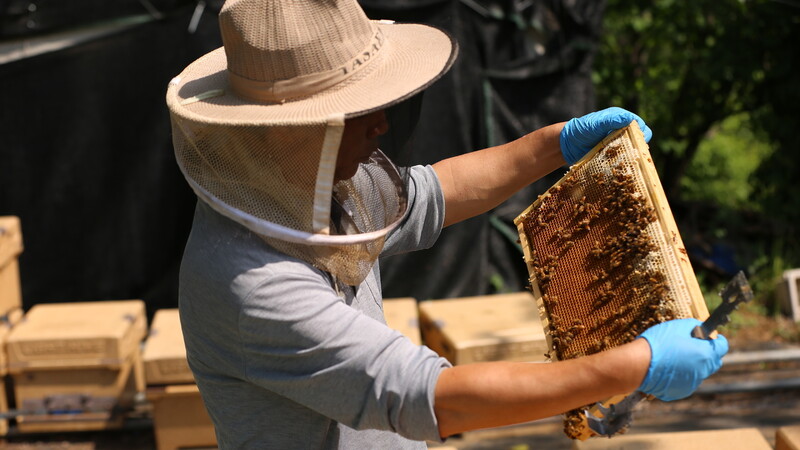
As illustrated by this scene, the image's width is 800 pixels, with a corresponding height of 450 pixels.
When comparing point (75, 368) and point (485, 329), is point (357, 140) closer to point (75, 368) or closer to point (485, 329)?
point (485, 329)

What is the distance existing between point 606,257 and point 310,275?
2.86 ft

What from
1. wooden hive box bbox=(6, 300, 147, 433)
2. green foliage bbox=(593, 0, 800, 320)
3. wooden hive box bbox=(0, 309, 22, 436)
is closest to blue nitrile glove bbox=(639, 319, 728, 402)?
wooden hive box bbox=(6, 300, 147, 433)

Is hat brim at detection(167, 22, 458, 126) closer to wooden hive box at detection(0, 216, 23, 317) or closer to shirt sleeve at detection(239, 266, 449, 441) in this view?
shirt sleeve at detection(239, 266, 449, 441)

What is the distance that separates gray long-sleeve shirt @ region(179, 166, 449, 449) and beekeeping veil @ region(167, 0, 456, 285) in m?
0.06

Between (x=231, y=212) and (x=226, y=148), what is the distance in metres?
0.14

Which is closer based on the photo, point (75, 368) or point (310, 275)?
point (310, 275)

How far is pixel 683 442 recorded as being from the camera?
279 centimetres

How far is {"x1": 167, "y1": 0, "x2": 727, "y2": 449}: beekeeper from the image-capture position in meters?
1.70

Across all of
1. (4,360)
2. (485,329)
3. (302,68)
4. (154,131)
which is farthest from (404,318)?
(302,68)

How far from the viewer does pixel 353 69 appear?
6.03ft

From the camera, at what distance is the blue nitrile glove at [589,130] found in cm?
239

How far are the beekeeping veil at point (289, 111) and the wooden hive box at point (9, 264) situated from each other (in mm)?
3587

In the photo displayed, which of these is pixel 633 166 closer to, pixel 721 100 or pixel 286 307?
pixel 286 307

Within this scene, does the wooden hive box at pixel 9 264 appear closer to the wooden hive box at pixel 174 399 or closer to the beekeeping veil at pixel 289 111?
the wooden hive box at pixel 174 399
